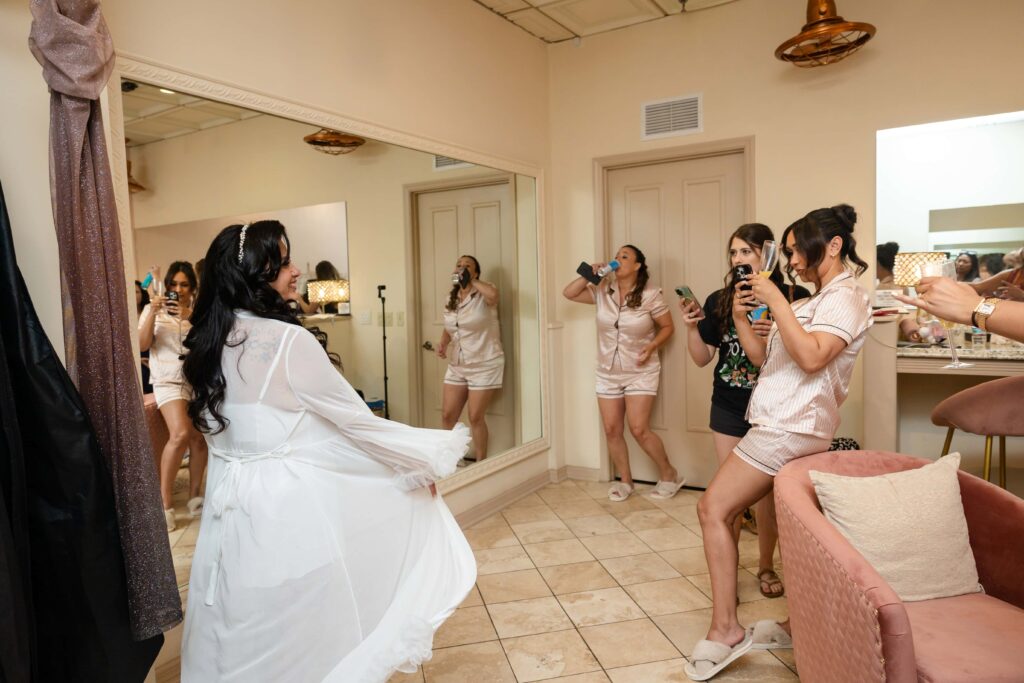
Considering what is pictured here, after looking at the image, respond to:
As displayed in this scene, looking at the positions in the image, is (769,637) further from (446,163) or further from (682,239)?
(446,163)

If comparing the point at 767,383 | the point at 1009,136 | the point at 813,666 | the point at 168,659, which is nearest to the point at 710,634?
the point at 813,666

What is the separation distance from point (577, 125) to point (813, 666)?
12.2 ft

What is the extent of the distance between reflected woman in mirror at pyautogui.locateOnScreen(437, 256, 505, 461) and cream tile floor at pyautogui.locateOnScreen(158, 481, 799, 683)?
2.21 ft

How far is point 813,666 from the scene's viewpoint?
1790 millimetres

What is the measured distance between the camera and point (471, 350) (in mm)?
3902

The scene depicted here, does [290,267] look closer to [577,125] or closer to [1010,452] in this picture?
[577,125]

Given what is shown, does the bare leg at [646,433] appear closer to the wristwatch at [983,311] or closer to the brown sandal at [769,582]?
the brown sandal at [769,582]

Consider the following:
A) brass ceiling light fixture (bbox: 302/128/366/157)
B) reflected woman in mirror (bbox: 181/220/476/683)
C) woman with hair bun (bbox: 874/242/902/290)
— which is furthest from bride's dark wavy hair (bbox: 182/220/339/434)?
woman with hair bun (bbox: 874/242/902/290)

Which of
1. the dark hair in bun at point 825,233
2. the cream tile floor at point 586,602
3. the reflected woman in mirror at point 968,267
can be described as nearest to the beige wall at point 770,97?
the reflected woman in mirror at point 968,267

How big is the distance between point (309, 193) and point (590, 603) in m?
2.14

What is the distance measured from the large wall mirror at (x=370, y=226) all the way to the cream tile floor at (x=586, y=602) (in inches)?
24.9

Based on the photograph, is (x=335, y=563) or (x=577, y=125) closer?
(x=335, y=563)

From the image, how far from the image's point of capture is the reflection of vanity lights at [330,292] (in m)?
2.85

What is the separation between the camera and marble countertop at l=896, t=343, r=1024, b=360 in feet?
11.2
